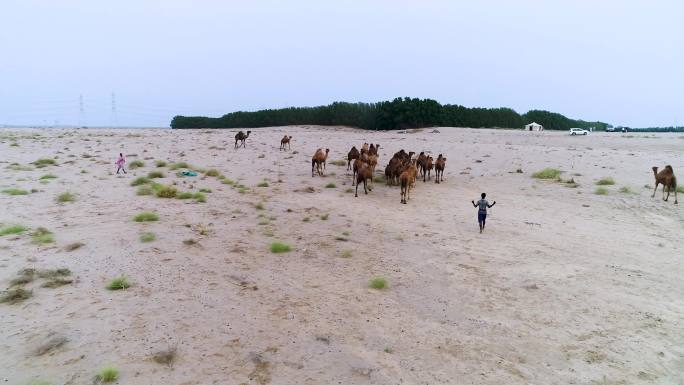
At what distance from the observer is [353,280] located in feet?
32.3

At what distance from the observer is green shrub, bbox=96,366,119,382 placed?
238 inches

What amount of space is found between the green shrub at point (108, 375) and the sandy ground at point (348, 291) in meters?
0.18

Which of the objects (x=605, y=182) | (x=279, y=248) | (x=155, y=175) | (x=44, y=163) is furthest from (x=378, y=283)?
(x=44, y=163)

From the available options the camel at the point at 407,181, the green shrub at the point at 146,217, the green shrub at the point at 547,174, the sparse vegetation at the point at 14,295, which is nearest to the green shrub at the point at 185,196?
the green shrub at the point at 146,217

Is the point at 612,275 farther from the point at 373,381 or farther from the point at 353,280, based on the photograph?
the point at 373,381

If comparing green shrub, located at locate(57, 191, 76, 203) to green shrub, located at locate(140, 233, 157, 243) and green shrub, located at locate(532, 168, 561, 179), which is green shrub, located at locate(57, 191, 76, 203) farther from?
green shrub, located at locate(532, 168, 561, 179)

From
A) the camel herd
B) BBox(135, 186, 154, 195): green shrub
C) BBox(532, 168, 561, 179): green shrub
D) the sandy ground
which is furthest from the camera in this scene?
BBox(532, 168, 561, 179): green shrub

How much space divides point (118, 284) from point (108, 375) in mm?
3111

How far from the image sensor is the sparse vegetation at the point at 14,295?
26.6ft

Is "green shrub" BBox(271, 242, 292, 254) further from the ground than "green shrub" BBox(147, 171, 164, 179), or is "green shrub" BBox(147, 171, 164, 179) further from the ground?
"green shrub" BBox(147, 171, 164, 179)

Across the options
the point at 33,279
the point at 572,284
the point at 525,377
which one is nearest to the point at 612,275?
the point at 572,284

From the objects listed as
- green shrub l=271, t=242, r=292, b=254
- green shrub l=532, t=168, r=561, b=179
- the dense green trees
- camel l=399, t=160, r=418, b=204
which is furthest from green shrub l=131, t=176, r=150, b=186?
the dense green trees

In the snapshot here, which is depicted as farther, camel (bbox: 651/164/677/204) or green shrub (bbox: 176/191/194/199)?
camel (bbox: 651/164/677/204)

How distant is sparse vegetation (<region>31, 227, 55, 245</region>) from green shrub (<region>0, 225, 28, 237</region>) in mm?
357
